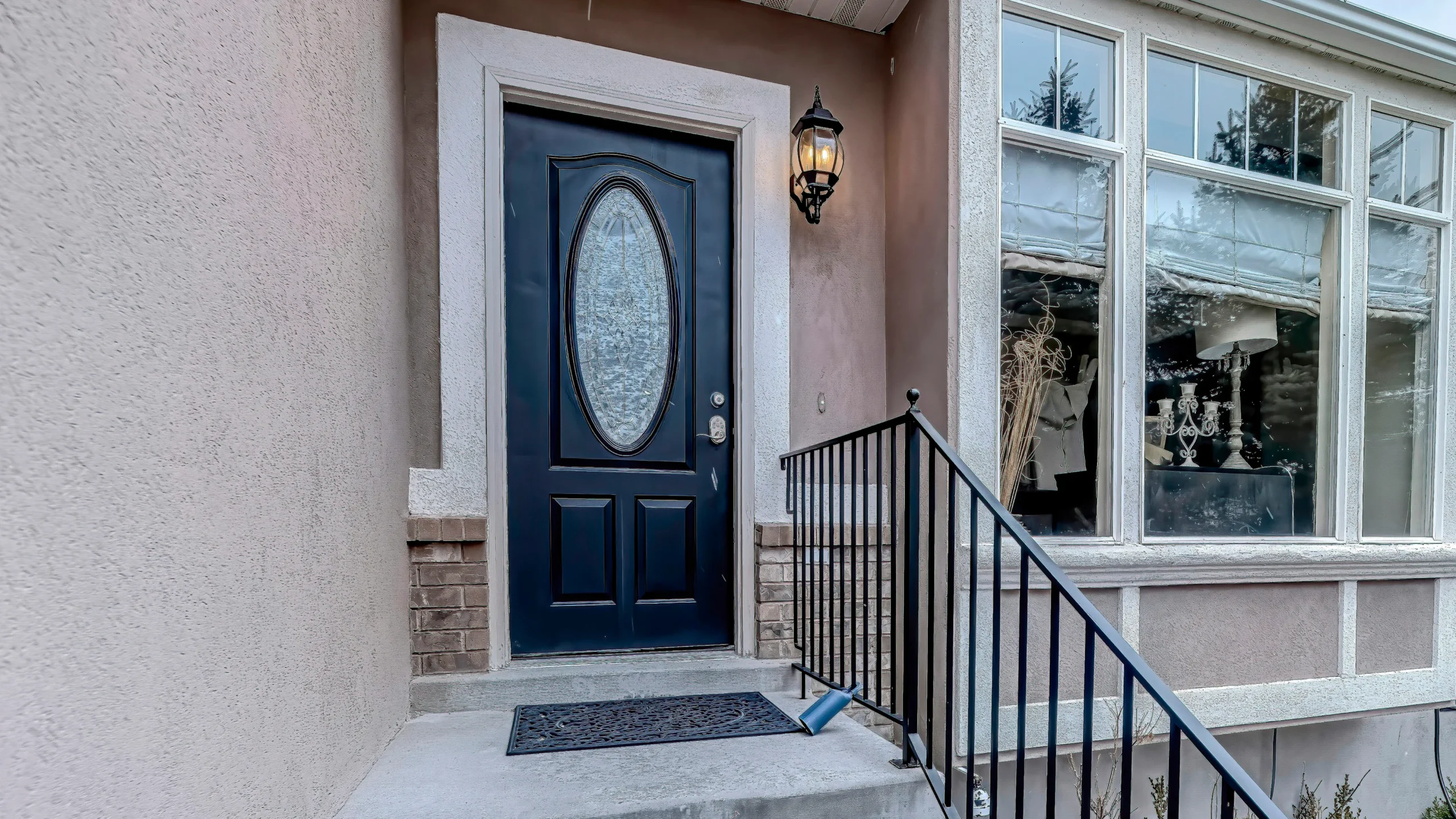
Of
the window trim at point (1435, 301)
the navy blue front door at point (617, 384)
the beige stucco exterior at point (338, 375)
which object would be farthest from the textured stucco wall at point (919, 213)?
the window trim at point (1435, 301)

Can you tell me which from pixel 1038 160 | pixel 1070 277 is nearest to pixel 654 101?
pixel 1038 160

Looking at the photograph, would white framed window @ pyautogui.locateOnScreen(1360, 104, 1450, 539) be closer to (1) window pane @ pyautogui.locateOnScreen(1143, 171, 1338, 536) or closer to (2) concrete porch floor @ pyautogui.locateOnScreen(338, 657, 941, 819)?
(1) window pane @ pyautogui.locateOnScreen(1143, 171, 1338, 536)

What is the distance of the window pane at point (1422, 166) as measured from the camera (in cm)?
324

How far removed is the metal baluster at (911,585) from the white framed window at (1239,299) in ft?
4.83

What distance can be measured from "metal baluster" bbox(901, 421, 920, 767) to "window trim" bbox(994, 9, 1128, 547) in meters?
1.10

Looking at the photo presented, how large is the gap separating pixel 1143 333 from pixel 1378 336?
1479 mm

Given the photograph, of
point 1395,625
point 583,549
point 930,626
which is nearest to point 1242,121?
point 1395,625

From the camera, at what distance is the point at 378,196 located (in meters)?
1.90

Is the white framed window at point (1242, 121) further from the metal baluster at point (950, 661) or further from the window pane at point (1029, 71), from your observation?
the metal baluster at point (950, 661)

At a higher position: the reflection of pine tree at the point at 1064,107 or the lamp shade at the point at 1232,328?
the reflection of pine tree at the point at 1064,107

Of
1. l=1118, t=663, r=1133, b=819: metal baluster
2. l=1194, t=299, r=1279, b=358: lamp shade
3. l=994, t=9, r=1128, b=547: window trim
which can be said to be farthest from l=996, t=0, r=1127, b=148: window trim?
l=1118, t=663, r=1133, b=819: metal baluster

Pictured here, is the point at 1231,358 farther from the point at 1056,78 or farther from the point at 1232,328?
the point at 1056,78

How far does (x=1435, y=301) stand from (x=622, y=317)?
155 inches

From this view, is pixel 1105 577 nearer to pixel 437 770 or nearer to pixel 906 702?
→ pixel 906 702
